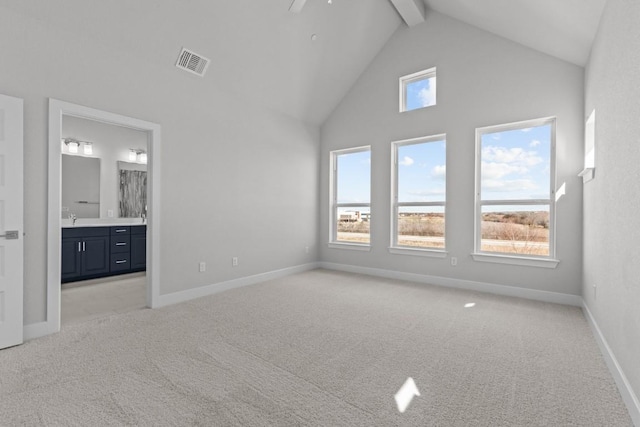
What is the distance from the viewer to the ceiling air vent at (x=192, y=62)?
11.6ft

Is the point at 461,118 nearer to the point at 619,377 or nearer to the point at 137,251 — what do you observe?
the point at 619,377

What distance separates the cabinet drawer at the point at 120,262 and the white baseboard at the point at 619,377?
6.16 m

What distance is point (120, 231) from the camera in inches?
203

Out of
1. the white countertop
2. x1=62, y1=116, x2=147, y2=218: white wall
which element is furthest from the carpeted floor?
x1=62, y1=116, x2=147, y2=218: white wall

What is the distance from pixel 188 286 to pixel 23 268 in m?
1.59

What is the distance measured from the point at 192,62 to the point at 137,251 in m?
3.47

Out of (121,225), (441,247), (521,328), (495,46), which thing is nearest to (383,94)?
(495,46)

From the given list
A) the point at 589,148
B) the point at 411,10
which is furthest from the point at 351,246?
the point at 411,10

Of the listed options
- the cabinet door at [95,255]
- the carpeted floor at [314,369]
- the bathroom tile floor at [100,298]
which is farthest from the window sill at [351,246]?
the cabinet door at [95,255]

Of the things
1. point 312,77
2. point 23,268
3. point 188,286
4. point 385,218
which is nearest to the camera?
point 23,268

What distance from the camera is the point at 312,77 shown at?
489 centimetres

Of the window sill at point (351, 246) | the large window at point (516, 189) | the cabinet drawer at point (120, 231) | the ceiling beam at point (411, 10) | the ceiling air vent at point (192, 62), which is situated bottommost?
the window sill at point (351, 246)

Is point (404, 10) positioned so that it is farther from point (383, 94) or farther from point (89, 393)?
point (89, 393)

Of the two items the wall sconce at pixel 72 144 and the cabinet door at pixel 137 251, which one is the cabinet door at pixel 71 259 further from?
the wall sconce at pixel 72 144
